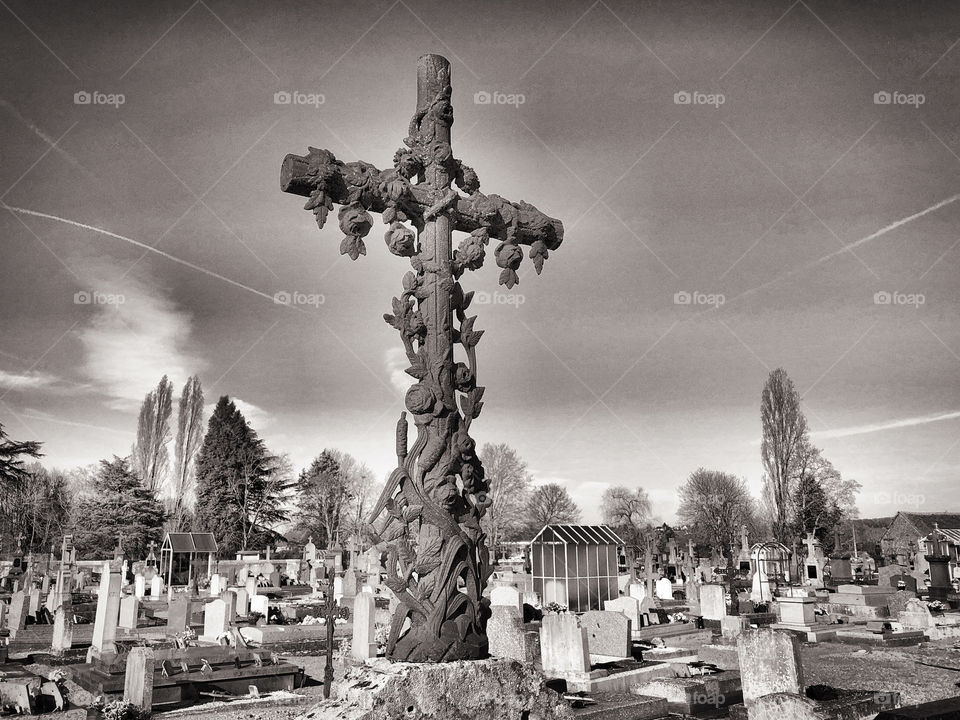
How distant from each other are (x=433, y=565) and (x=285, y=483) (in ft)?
185

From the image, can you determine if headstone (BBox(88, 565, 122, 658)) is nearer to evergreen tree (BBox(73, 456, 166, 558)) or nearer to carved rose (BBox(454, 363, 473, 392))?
carved rose (BBox(454, 363, 473, 392))

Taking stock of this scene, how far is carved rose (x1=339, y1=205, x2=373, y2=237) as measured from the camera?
332 centimetres

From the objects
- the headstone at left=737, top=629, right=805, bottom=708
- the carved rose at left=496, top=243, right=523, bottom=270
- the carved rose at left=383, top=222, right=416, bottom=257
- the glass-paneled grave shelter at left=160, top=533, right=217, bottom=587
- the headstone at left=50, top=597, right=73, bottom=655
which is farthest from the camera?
the glass-paneled grave shelter at left=160, top=533, right=217, bottom=587

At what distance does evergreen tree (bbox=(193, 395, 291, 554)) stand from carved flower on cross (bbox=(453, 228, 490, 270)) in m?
51.7

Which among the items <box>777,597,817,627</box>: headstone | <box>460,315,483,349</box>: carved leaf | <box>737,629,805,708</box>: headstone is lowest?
<box>777,597,817,627</box>: headstone

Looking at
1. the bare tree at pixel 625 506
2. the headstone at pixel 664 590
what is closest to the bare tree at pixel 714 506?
the bare tree at pixel 625 506

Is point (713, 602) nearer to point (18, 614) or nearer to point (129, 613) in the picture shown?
point (129, 613)

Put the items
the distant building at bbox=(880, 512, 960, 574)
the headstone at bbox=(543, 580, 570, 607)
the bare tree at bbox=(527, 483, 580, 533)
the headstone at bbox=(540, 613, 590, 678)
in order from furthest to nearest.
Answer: the bare tree at bbox=(527, 483, 580, 533) < the distant building at bbox=(880, 512, 960, 574) < the headstone at bbox=(543, 580, 570, 607) < the headstone at bbox=(540, 613, 590, 678)

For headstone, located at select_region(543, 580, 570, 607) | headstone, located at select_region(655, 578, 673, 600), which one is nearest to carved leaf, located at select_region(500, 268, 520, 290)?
headstone, located at select_region(543, 580, 570, 607)

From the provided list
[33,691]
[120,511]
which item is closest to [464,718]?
[33,691]

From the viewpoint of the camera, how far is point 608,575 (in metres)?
26.5

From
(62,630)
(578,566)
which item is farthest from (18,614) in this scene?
(578,566)

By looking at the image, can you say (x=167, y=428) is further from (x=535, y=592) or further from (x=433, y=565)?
(x=433, y=565)

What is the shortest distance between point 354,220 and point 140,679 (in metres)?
9.31
